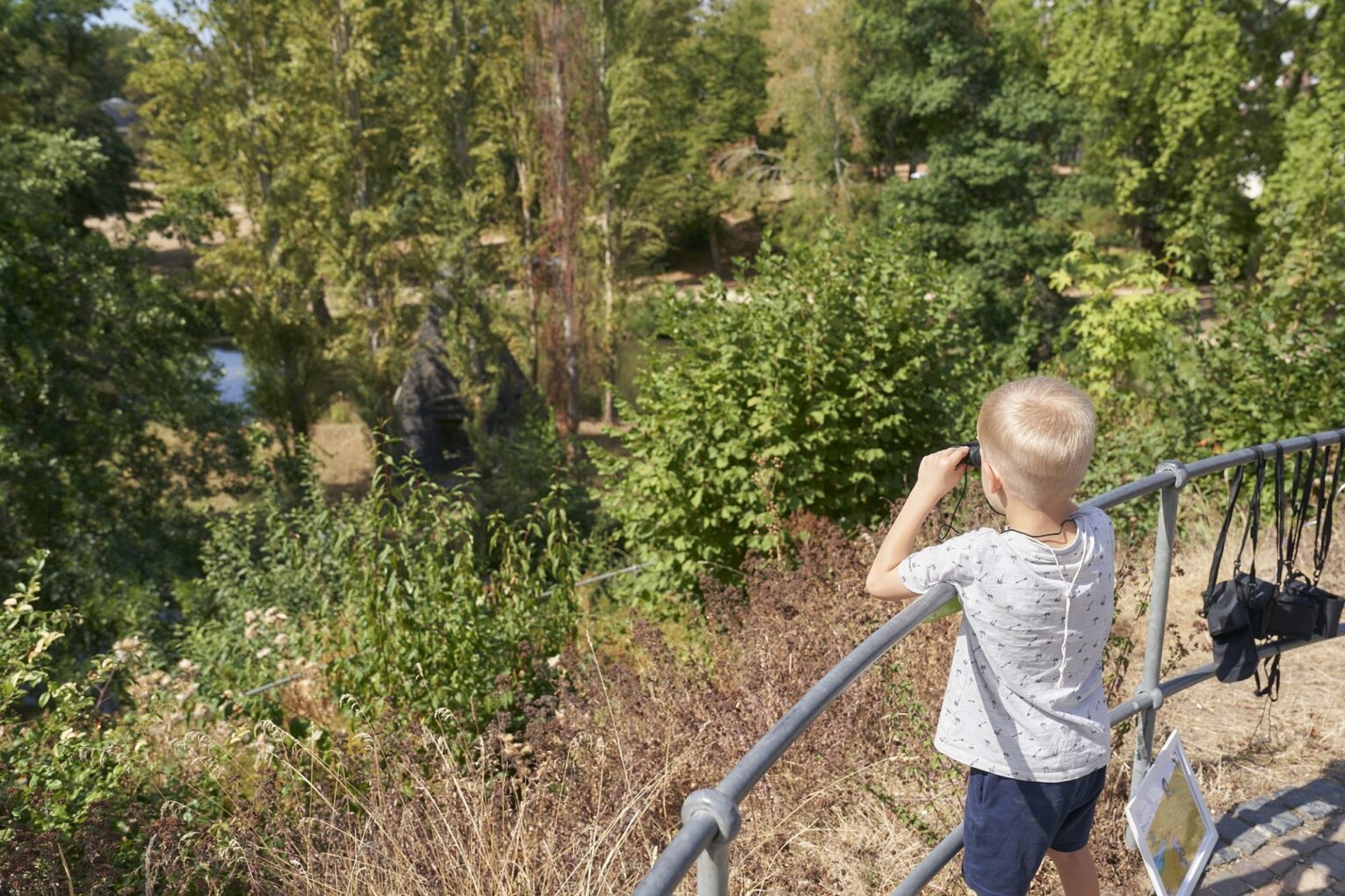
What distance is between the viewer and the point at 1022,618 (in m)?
1.83

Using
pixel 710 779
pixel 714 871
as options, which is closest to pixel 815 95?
pixel 710 779

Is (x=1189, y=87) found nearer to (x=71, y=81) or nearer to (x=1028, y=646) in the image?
(x=1028, y=646)

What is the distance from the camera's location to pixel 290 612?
7.04 metres

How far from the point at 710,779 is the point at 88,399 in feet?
35.8

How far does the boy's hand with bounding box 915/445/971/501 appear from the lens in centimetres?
191

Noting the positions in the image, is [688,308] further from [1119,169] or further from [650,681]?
[1119,169]

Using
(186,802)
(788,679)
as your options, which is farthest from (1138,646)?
(186,802)

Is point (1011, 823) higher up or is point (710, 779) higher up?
point (1011, 823)

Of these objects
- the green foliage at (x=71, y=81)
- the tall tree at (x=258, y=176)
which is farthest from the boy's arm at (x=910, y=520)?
the green foliage at (x=71, y=81)

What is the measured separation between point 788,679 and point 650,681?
0.81 meters

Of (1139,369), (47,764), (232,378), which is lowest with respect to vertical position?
(232,378)

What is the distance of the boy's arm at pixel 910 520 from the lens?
1894 millimetres

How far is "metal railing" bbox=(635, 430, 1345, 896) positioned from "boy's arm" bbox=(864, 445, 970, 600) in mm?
61

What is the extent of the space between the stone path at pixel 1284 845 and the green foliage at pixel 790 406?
126 inches
